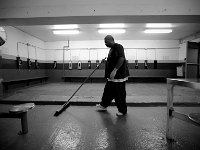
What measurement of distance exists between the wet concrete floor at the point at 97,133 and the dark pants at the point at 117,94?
0.23m

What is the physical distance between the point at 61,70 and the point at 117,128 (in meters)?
8.05

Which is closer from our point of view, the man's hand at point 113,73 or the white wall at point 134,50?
the man's hand at point 113,73

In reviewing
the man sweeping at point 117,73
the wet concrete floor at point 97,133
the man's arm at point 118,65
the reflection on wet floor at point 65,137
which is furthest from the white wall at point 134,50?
the reflection on wet floor at point 65,137

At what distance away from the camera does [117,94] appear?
2.70 meters

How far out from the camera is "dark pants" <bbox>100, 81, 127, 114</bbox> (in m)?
2.68

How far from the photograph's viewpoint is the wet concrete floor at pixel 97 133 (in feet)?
5.36

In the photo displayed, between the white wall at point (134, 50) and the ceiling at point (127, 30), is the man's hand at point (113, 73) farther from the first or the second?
the white wall at point (134, 50)

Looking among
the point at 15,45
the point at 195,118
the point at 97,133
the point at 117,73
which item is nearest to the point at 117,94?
the point at 117,73

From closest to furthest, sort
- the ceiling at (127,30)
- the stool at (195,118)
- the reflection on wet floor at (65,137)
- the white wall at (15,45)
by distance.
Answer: the stool at (195,118) < the reflection on wet floor at (65,137) < the white wall at (15,45) < the ceiling at (127,30)

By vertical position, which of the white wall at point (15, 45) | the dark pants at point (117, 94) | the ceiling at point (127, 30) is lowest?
the dark pants at point (117, 94)

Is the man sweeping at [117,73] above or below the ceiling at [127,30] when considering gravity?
below

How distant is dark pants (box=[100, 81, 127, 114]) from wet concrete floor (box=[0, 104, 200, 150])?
0.74 feet

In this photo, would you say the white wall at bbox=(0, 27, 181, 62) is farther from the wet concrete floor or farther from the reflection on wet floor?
the reflection on wet floor

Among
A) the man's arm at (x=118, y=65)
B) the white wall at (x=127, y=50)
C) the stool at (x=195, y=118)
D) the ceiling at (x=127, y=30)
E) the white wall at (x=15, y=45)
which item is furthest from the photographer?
the white wall at (x=127, y=50)
